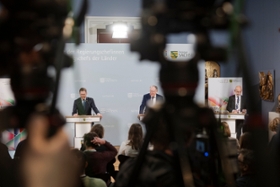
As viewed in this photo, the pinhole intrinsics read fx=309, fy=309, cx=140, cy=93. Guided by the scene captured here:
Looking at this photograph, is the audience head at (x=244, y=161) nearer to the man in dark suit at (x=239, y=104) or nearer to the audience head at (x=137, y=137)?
the man in dark suit at (x=239, y=104)

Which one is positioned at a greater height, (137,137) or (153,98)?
(153,98)

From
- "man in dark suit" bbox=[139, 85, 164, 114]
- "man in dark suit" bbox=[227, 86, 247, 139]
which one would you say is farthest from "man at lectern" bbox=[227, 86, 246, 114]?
"man in dark suit" bbox=[139, 85, 164, 114]

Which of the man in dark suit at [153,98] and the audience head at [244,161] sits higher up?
the man in dark suit at [153,98]

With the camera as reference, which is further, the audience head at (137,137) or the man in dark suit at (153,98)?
the audience head at (137,137)

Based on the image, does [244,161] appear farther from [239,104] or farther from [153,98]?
[239,104]

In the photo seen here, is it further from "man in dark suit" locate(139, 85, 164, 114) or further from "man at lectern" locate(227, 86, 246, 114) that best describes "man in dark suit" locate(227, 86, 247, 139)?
"man in dark suit" locate(139, 85, 164, 114)

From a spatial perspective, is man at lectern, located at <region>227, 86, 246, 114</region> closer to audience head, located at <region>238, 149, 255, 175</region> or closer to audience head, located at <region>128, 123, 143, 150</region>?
audience head, located at <region>238, 149, 255, 175</region>

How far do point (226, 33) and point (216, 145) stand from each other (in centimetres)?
20

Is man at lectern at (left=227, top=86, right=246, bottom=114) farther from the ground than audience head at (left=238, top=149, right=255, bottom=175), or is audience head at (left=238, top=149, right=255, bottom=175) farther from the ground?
man at lectern at (left=227, top=86, right=246, bottom=114)

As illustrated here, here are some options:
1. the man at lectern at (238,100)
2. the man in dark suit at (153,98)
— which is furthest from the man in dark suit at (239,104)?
the man in dark suit at (153,98)

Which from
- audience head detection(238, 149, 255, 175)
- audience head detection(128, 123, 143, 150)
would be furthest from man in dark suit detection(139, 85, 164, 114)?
audience head detection(238, 149, 255, 175)

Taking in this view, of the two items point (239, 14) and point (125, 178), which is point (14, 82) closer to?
point (125, 178)

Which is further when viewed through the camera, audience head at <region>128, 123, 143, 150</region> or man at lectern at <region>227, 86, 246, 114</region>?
audience head at <region>128, 123, 143, 150</region>

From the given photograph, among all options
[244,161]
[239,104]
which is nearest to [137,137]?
[239,104]
